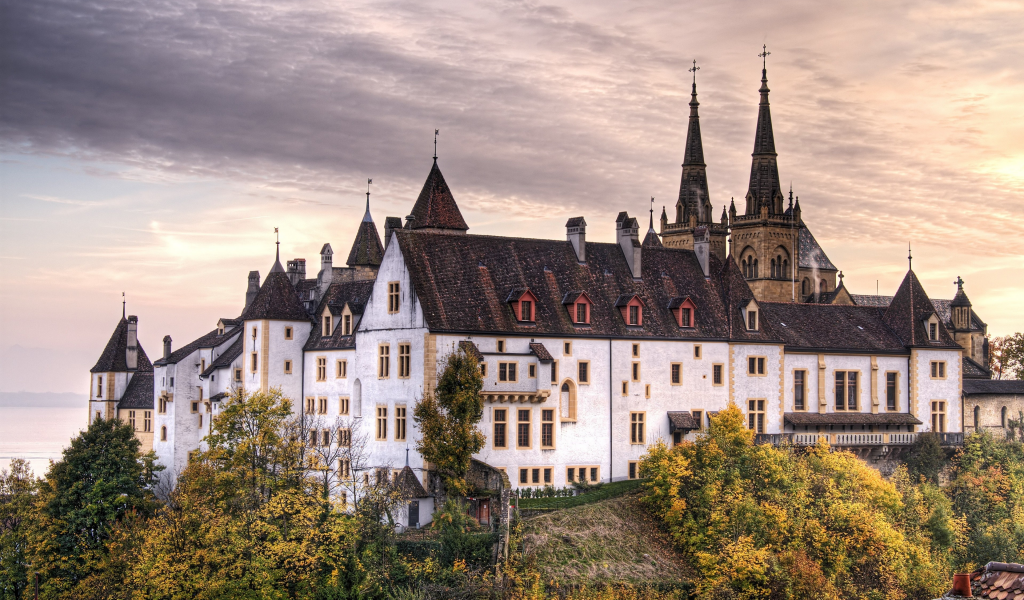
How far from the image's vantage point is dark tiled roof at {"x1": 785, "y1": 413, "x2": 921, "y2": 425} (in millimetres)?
71137

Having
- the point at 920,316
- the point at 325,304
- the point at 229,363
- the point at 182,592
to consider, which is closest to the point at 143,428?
the point at 229,363

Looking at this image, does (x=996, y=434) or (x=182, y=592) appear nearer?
(x=182, y=592)

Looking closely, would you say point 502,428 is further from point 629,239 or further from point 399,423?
point 629,239

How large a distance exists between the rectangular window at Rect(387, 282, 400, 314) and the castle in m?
0.10

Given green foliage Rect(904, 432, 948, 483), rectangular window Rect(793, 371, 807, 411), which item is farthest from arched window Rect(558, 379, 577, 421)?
green foliage Rect(904, 432, 948, 483)

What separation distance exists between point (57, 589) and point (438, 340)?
970 inches

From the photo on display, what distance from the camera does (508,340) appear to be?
62.6 metres

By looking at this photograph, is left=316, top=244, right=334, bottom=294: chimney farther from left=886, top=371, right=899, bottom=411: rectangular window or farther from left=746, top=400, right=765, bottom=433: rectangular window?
left=886, top=371, right=899, bottom=411: rectangular window

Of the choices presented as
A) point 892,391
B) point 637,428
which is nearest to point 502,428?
point 637,428

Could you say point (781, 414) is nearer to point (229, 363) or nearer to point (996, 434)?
point (996, 434)

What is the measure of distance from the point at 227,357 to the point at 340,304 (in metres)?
9.13

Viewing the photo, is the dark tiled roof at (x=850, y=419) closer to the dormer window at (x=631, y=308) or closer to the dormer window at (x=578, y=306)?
the dormer window at (x=631, y=308)

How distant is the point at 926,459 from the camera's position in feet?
237

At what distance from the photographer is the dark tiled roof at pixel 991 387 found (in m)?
79.9
